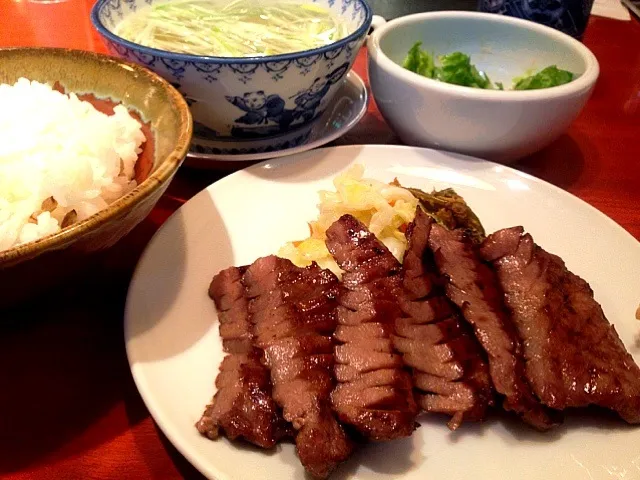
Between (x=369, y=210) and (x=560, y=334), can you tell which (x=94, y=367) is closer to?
(x=369, y=210)

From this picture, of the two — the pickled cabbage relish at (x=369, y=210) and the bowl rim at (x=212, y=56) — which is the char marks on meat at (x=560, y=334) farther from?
the bowl rim at (x=212, y=56)

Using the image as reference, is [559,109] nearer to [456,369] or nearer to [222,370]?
[456,369]

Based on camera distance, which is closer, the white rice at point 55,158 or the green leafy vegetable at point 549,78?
the white rice at point 55,158

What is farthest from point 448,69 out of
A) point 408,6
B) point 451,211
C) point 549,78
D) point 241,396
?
point 241,396

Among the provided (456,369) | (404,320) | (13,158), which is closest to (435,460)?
(456,369)

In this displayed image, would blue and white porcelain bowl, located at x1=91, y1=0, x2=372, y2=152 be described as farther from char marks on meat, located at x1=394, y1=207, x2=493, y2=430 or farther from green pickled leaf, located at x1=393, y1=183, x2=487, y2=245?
char marks on meat, located at x1=394, y1=207, x2=493, y2=430

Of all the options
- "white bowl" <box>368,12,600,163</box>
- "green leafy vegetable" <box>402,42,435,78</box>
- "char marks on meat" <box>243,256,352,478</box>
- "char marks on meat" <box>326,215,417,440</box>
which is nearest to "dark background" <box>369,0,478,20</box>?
"white bowl" <box>368,12,600,163</box>

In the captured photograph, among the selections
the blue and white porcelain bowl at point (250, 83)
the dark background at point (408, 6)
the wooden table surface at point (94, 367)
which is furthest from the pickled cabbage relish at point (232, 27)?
the dark background at point (408, 6)
